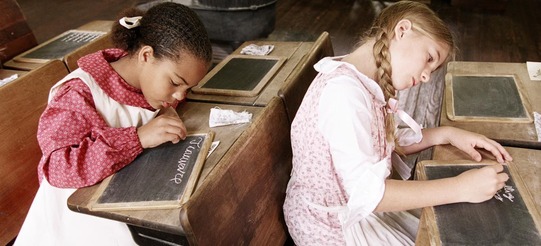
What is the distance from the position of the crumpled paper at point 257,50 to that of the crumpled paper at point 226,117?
0.62 m

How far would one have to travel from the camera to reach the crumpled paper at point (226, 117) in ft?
4.65

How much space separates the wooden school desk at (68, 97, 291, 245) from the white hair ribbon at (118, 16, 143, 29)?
37 centimetres

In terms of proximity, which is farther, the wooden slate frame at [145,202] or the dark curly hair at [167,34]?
the dark curly hair at [167,34]

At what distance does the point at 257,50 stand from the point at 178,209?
3.85ft

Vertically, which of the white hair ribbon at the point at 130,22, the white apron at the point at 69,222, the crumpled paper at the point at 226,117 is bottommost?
the white apron at the point at 69,222

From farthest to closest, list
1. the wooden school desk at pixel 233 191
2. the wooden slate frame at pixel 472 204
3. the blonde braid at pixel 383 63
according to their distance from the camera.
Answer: the blonde braid at pixel 383 63, the wooden school desk at pixel 233 191, the wooden slate frame at pixel 472 204

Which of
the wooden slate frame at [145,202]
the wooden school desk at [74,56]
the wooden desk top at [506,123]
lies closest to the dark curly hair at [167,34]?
the wooden slate frame at [145,202]

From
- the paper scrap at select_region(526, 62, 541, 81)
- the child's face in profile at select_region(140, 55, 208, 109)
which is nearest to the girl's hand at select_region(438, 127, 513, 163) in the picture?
the paper scrap at select_region(526, 62, 541, 81)

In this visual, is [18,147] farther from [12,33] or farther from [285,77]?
[285,77]

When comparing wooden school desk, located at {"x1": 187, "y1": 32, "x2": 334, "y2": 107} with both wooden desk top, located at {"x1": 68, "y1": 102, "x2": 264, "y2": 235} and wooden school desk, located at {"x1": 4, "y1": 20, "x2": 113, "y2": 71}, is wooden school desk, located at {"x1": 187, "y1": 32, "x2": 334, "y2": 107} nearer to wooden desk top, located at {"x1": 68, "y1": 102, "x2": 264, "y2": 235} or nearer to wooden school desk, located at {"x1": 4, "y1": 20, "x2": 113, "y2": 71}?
wooden desk top, located at {"x1": 68, "y1": 102, "x2": 264, "y2": 235}

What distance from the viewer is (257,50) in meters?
2.03

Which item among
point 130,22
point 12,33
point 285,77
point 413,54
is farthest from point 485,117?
point 12,33

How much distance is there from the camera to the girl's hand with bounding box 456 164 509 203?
96 centimetres

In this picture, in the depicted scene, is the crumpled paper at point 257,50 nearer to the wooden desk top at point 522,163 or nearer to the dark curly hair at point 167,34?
the dark curly hair at point 167,34
